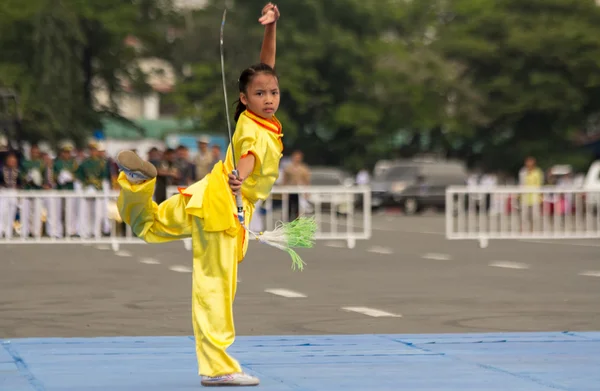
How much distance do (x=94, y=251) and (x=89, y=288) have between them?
26.7 feet

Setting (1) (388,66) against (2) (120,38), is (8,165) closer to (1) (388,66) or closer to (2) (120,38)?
(2) (120,38)

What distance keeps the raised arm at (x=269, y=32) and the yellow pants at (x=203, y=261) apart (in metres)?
0.99

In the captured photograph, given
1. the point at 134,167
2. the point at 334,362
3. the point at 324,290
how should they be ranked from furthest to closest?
→ the point at 324,290
the point at 334,362
the point at 134,167

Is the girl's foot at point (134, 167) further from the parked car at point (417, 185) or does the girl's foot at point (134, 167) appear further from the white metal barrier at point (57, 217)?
the parked car at point (417, 185)

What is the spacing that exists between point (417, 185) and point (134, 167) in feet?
145

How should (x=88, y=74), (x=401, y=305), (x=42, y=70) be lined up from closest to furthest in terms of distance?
1. (x=401, y=305)
2. (x=42, y=70)
3. (x=88, y=74)

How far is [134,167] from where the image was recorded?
751 centimetres

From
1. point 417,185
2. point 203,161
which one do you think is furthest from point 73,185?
point 417,185

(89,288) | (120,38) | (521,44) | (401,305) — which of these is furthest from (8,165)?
(521,44)

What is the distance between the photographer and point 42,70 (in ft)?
A: 133

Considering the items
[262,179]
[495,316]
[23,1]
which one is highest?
[23,1]

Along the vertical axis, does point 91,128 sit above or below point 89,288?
above

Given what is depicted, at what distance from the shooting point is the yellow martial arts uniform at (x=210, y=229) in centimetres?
774

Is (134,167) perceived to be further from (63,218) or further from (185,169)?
(185,169)
